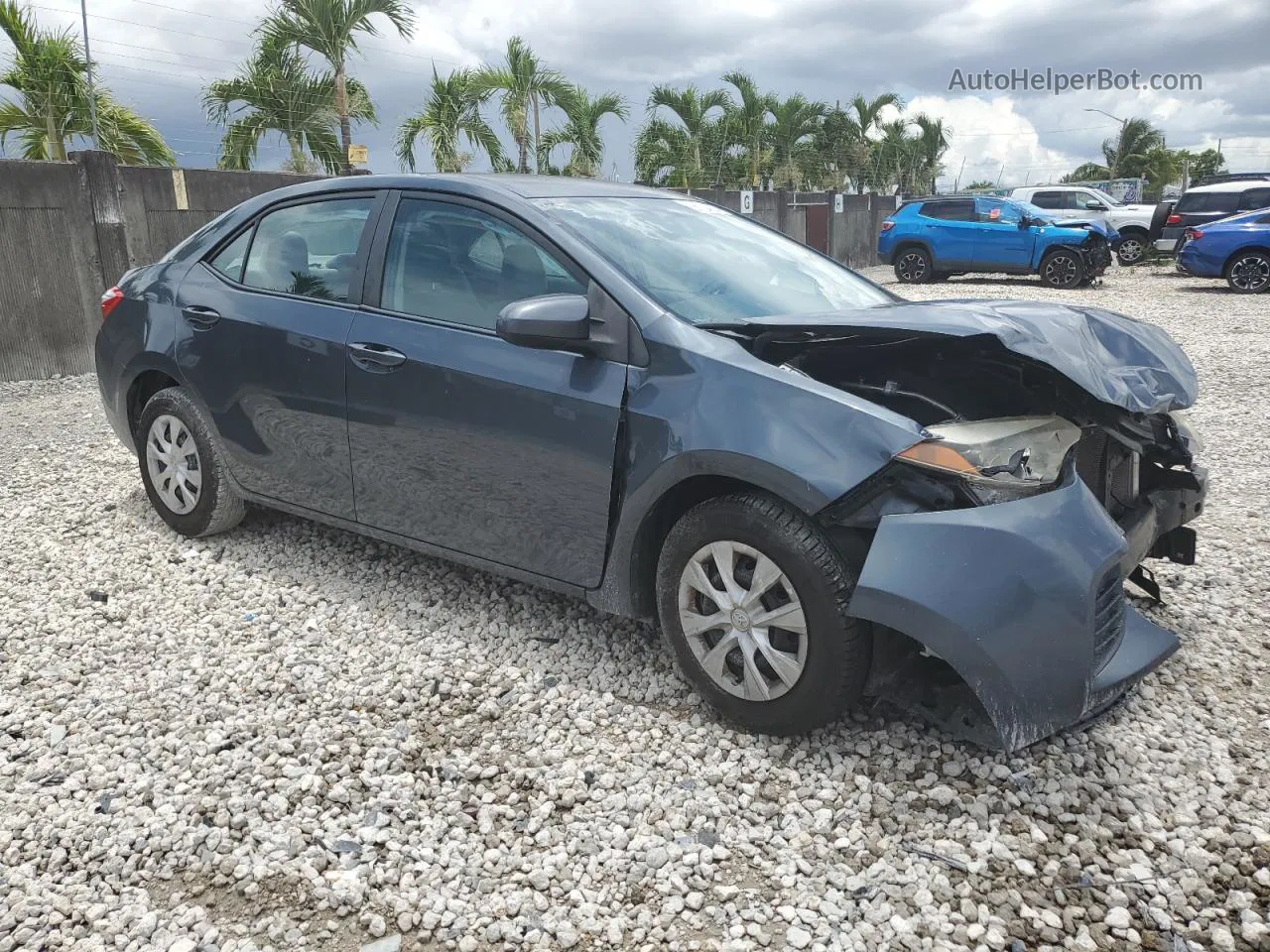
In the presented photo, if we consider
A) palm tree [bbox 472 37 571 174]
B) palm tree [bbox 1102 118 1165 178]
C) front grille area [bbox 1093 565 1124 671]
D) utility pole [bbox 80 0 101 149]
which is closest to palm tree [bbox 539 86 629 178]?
palm tree [bbox 472 37 571 174]

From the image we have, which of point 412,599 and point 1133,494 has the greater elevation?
point 1133,494

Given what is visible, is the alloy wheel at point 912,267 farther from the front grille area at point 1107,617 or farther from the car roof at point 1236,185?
the front grille area at point 1107,617

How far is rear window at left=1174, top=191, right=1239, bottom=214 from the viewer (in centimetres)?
1931

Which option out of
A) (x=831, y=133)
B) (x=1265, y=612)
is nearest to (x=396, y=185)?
(x=1265, y=612)

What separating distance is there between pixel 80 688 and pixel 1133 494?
3671 mm

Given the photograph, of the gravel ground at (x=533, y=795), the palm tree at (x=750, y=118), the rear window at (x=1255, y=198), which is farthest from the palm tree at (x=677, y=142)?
the gravel ground at (x=533, y=795)

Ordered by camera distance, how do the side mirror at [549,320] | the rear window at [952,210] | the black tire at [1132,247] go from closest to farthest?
the side mirror at [549,320] < the rear window at [952,210] < the black tire at [1132,247]

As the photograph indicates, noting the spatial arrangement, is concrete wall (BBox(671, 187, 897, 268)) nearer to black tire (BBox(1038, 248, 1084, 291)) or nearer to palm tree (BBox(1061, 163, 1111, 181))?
black tire (BBox(1038, 248, 1084, 291))

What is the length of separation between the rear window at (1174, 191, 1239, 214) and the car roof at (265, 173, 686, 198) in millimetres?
19064

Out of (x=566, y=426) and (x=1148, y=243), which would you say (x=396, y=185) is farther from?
(x=1148, y=243)

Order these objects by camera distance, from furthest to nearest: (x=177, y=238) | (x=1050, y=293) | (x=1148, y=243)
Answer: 1. (x=1148, y=243)
2. (x=1050, y=293)
3. (x=177, y=238)

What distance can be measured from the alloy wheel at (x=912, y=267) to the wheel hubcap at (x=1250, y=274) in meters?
5.15

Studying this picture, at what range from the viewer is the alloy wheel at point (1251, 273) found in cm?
1606

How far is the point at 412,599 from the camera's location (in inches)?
164
